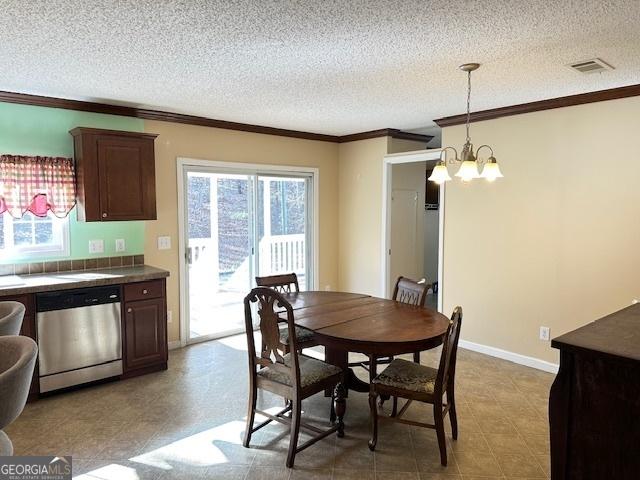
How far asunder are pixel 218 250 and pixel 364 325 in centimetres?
265

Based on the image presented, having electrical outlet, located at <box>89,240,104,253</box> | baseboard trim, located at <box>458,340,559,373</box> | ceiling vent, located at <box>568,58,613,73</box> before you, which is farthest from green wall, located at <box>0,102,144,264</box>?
ceiling vent, located at <box>568,58,613,73</box>

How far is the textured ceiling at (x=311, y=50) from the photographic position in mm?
2088

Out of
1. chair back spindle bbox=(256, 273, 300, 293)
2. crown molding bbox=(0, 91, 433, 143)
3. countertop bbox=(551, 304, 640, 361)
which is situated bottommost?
chair back spindle bbox=(256, 273, 300, 293)

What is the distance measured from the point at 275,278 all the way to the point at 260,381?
124 cm

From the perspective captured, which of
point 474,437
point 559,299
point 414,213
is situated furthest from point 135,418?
point 414,213

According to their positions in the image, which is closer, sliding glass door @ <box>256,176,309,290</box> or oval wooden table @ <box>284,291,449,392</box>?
oval wooden table @ <box>284,291,449,392</box>

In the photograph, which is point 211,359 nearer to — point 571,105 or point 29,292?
point 29,292

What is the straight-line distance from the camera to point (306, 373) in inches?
108

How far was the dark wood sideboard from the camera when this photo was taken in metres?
1.46

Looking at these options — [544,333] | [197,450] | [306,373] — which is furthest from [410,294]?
[197,450]

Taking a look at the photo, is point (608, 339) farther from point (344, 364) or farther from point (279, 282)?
point (279, 282)

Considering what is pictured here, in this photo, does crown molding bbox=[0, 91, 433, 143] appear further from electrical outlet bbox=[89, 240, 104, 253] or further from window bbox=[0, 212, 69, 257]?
electrical outlet bbox=[89, 240, 104, 253]

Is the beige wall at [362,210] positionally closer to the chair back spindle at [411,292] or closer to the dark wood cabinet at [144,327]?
the chair back spindle at [411,292]

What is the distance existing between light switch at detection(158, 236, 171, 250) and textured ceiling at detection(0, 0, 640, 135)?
132cm
